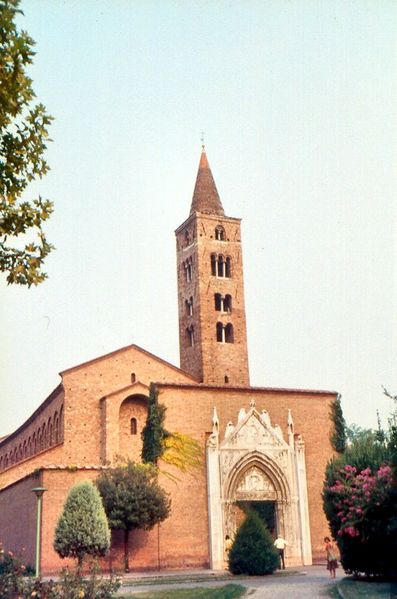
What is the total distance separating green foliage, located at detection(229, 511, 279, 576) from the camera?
22.5 meters

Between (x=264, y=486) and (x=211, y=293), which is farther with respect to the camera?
(x=211, y=293)

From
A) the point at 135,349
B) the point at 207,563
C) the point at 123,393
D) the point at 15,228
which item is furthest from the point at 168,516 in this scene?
the point at 15,228

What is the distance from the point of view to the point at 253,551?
22.6m

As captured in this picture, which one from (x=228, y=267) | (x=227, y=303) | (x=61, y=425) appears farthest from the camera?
(x=228, y=267)

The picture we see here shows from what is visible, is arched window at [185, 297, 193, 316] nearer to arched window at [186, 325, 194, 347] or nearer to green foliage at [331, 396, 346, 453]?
arched window at [186, 325, 194, 347]

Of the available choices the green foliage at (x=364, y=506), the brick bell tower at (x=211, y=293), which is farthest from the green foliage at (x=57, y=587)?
the brick bell tower at (x=211, y=293)

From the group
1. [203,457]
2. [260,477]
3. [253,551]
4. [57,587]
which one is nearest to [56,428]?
[203,457]

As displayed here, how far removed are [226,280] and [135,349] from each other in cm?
1271

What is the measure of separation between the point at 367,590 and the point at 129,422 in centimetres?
2355

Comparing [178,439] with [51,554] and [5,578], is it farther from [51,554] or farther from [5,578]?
[5,578]

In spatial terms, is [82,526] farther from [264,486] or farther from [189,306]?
[189,306]

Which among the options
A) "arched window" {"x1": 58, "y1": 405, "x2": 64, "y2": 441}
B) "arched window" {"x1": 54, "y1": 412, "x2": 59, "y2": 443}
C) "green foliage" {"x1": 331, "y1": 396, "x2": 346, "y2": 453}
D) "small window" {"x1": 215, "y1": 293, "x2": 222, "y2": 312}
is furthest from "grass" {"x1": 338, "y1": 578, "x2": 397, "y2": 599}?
"small window" {"x1": 215, "y1": 293, "x2": 222, "y2": 312}

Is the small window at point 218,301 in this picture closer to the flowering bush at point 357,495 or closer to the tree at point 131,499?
the tree at point 131,499

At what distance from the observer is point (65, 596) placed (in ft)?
41.0
